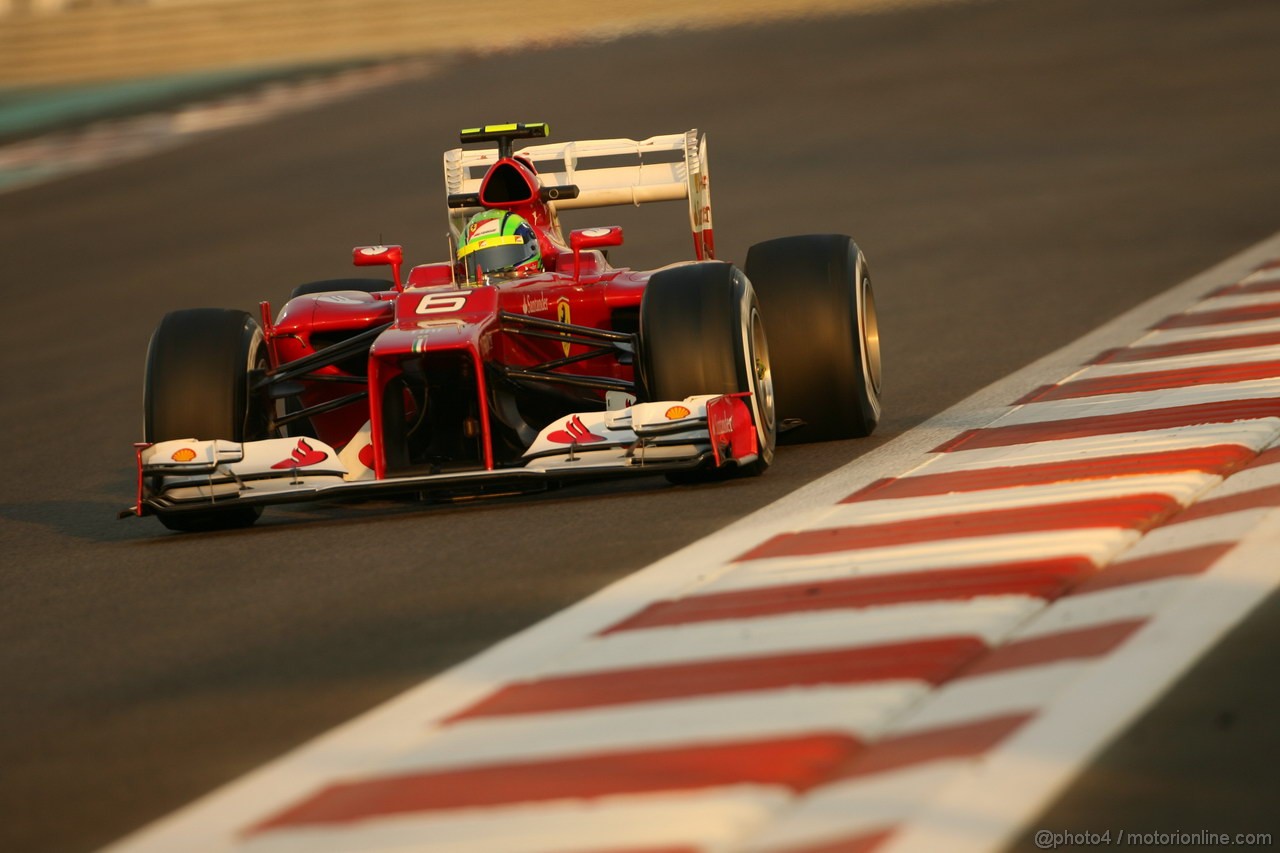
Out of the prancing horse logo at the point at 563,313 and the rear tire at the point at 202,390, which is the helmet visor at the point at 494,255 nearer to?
the prancing horse logo at the point at 563,313

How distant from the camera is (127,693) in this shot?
536 centimetres

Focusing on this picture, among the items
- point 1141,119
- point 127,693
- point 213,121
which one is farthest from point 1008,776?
point 213,121

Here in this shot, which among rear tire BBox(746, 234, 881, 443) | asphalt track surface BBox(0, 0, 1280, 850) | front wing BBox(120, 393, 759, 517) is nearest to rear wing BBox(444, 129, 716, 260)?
rear tire BBox(746, 234, 881, 443)

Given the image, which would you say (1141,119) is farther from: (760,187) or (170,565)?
(170,565)

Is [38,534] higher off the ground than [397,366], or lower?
lower

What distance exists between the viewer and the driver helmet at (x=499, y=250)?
8.78 meters

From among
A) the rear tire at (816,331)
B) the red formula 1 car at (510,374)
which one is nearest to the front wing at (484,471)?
the red formula 1 car at (510,374)

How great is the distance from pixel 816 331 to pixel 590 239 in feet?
3.52

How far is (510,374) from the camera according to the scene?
780 cm

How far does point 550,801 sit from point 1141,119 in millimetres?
21345

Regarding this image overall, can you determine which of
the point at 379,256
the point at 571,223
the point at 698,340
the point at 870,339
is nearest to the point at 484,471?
the point at 698,340

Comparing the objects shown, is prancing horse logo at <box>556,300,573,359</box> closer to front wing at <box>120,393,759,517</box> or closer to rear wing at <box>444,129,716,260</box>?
front wing at <box>120,393,759,517</box>

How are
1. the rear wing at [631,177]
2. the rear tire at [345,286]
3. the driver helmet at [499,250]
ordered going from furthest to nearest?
1. the rear tire at [345,286]
2. the rear wing at [631,177]
3. the driver helmet at [499,250]

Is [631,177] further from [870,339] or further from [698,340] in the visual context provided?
[698,340]
